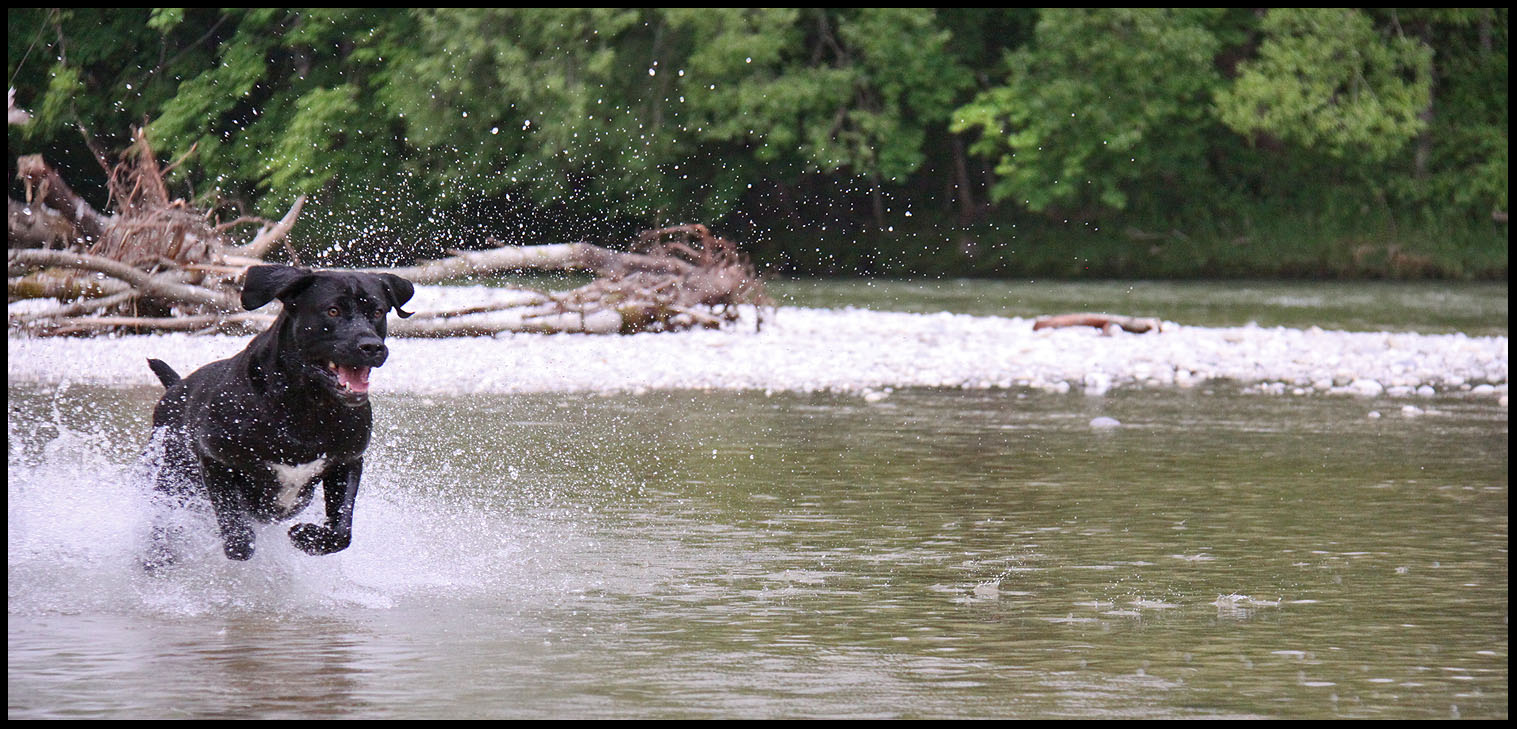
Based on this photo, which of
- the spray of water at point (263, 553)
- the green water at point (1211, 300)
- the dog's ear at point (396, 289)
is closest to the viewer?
the spray of water at point (263, 553)

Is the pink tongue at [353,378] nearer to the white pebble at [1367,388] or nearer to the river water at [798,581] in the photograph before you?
the river water at [798,581]

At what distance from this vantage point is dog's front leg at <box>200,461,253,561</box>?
637 cm

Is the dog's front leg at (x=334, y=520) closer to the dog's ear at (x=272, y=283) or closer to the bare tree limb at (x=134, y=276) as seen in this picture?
the dog's ear at (x=272, y=283)

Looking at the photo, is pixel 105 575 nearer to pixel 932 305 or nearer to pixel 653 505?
pixel 653 505

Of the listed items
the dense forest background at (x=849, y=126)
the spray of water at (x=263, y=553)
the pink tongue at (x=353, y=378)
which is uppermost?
the dense forest background at (x=849, y=126)

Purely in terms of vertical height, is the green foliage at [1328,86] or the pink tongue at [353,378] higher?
the green foliage at [1328,86]

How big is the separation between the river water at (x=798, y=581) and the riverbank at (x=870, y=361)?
2.44 metres

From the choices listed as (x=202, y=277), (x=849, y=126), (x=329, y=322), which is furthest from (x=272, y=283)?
(x=849, y=126)

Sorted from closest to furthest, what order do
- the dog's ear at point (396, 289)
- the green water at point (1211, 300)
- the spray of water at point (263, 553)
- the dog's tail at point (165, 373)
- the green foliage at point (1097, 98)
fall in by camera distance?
the spray of water at point (263, 553), the dog's ear at point (396, 289), the dog's tail at point (165, 373), the green water at point (1211, 300), the green foliage at point (1097, 98)

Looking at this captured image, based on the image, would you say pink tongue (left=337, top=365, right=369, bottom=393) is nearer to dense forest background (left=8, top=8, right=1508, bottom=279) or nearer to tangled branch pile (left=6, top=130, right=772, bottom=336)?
tangled branch pile (left=6, top=130, right=772, bottom=336)

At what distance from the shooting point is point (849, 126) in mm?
37344

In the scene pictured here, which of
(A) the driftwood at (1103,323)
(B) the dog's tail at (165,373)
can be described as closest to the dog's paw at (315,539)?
(B) the dog's tail at (165,373)

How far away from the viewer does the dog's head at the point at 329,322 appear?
6059mm

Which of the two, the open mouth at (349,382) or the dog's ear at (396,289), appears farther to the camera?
the dog's ear at (396,289)
